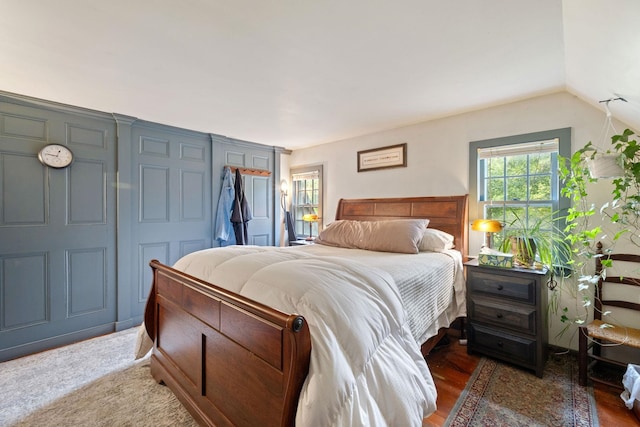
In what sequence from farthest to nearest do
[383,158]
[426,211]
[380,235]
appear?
[383,158] < [426,211] < [380,235]

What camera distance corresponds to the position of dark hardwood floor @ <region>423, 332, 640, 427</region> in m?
1.71

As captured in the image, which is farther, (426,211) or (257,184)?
(257,184)

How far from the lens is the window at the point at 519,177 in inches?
99.6

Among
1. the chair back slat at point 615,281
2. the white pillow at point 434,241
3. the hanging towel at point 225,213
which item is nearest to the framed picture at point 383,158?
the white pillow at point 434,241

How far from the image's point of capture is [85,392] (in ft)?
6.57

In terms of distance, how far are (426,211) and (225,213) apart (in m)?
2.68

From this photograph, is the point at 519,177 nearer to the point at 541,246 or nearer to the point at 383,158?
the point at 541,246

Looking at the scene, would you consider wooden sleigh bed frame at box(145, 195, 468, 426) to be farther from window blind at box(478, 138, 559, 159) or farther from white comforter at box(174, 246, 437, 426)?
A: window blind at box(478, 138, 559, 159)

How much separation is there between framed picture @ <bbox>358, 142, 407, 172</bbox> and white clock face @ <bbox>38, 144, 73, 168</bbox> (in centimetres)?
330

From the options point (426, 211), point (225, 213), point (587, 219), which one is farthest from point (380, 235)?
point (225, 213)

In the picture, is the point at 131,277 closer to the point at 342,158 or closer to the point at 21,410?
the point at 21,410

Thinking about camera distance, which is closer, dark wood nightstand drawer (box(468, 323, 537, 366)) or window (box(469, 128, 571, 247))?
dark wood nightstand drawer (box(468, 323, 537, 366))

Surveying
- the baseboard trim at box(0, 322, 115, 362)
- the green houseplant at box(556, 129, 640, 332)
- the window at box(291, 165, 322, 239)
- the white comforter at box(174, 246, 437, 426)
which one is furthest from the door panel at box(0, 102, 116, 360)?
the green houseplant at box(556, 129, 640, 332)

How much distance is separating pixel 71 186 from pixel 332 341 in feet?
10.6
